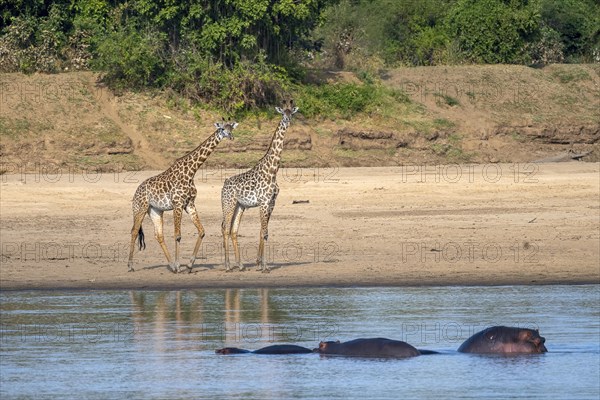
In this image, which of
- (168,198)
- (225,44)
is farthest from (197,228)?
(225,44)

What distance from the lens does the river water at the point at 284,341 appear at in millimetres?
10602

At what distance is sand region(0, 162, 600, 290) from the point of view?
53.0 feet

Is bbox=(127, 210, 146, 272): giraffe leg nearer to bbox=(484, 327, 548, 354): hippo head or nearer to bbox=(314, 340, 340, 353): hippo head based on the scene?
bbox=(314, 340, 340, 353): hippo head

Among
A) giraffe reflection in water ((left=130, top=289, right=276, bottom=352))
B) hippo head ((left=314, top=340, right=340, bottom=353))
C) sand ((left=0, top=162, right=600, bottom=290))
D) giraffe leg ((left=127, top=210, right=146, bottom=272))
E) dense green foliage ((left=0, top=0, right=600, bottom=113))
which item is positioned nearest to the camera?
hippo head ((left=314, top=340, right=340, bottom=353))

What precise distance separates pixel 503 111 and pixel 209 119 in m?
7.40

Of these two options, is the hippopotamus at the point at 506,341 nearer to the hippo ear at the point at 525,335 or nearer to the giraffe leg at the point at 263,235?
the hippo ear at the point at 525,335

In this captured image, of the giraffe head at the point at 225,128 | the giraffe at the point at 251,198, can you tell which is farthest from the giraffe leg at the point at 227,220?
the giraffe head at the point at 225,128

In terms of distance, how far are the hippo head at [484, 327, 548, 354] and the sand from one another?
12.8ft

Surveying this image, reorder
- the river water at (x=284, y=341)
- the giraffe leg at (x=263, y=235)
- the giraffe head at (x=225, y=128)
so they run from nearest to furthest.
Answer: the river water at (x=284, y=341), the giraffe leg at (x=263, y=235), the giraffe head at (x=225, y=128)

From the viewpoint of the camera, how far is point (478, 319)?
13430 mm

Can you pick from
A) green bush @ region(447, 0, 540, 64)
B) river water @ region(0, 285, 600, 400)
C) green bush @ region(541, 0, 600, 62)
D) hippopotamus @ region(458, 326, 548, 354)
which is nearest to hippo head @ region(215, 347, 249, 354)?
river water @ region(0, 285, 600, 400)

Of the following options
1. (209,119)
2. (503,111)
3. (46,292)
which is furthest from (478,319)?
(503,111)

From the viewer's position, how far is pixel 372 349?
11.8 metres

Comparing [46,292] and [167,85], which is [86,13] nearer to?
[167,85]
